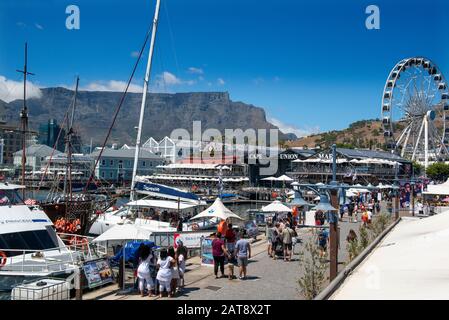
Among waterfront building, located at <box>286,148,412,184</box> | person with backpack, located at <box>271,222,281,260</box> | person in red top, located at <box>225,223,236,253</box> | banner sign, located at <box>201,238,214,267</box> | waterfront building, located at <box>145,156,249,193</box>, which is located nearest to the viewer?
person in red top, located at <box>225,223,236,253</box>

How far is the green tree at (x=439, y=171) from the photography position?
3317 inches

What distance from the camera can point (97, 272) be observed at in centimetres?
1319

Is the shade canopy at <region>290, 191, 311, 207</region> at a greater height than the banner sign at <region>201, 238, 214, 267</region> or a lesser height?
greater

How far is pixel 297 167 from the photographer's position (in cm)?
8181

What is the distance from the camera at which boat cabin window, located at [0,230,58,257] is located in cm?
1454

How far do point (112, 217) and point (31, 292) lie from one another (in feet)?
75.0

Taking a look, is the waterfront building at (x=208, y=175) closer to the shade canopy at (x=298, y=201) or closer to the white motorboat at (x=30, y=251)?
the shade canopy at (x=298, y=201)

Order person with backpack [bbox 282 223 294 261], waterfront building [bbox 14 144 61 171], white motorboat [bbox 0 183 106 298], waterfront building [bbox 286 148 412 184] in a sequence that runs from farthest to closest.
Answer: waterfront building [bbox 14 144 61 171]
waterfront building [bbox 286 148 412 184]
person with backpack [bbox 282 223 294 261]
white motorboat [bbox 0 183 106 298]

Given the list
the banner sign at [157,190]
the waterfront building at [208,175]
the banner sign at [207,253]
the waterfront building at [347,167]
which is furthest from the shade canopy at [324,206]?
the waterfront building at [208,175]

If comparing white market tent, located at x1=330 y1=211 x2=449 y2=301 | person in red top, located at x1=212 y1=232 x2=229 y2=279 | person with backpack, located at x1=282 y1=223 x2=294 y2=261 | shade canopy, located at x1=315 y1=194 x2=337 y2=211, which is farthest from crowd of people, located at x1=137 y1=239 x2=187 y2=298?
person with backpack, located at x1=282 y1=223 x2=294 y2=261

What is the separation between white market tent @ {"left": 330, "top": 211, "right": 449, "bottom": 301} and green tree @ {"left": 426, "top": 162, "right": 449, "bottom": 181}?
77.0 meters

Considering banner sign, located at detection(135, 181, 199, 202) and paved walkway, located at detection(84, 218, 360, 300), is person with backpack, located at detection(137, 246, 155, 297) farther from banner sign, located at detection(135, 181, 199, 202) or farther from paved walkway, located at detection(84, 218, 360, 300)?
banner sign, located at detection(135, 181, 199, 202)

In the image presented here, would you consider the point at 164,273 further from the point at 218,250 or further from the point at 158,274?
the point at 218,250
